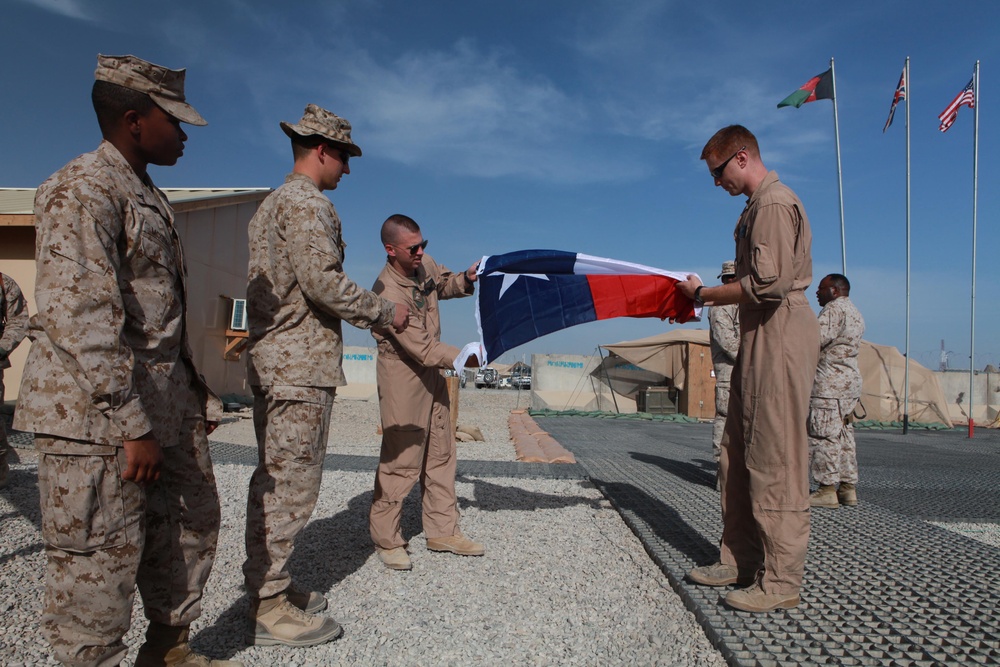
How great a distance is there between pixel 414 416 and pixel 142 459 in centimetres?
202

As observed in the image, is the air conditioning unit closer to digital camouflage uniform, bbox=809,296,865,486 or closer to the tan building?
the tan building

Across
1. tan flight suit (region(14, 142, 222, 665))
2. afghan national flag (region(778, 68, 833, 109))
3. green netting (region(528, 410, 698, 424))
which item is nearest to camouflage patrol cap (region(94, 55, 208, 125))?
tan flight suit (region(14, 142, 222, 665))

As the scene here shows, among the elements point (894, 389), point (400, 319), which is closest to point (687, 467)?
point (400, 319)

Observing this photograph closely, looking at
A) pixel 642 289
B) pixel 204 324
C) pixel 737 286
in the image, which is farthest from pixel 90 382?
pixel 204 324

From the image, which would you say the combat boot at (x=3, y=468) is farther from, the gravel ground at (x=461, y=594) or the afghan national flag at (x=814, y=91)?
the afghan national flag at (x=814, y=91)

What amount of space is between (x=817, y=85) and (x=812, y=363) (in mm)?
15680

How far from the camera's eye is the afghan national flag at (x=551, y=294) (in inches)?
171

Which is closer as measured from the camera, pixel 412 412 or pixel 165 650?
pixel 165 650

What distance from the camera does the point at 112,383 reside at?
173cm

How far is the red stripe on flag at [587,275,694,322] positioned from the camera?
411 centimetres

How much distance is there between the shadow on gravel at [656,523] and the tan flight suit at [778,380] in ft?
2.51

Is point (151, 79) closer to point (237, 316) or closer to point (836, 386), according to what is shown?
point (836, 386)

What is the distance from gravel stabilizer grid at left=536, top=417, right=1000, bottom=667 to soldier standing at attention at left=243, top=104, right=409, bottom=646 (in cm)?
169

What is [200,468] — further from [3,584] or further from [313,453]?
[3,584]
